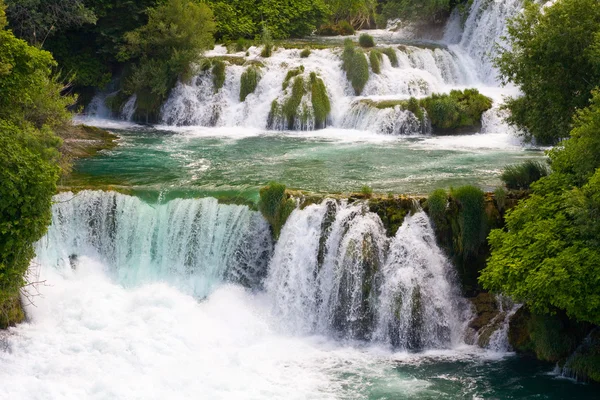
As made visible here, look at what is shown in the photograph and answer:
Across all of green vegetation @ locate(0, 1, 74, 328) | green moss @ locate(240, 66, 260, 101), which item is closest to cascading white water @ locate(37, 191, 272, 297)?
green vegetation @ locate(0, 1, 74, 328)

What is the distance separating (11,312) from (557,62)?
1163cm

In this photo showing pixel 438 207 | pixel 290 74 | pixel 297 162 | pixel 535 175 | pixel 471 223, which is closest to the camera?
pixel 471 223

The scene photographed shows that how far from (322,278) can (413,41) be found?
20.9 metres

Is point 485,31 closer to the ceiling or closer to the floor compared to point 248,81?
closer to the ceiling

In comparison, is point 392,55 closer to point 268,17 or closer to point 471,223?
point 268,17

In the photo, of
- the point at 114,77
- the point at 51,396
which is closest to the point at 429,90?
the point at 114,77

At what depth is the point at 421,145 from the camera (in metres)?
24.7

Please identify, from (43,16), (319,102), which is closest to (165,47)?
(43,16)

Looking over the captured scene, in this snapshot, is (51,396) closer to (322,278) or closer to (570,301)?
(322,278)

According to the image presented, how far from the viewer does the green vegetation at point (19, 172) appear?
1356 centimetres

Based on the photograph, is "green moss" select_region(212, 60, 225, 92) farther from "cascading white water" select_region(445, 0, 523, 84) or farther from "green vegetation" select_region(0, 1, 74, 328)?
"green vegetation" select_region(0, 1, 74, 328)

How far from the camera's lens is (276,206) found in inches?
671

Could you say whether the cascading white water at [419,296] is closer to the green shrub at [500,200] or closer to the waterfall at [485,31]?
the green shrub at [500,200]

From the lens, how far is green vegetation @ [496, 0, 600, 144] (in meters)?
16.3
